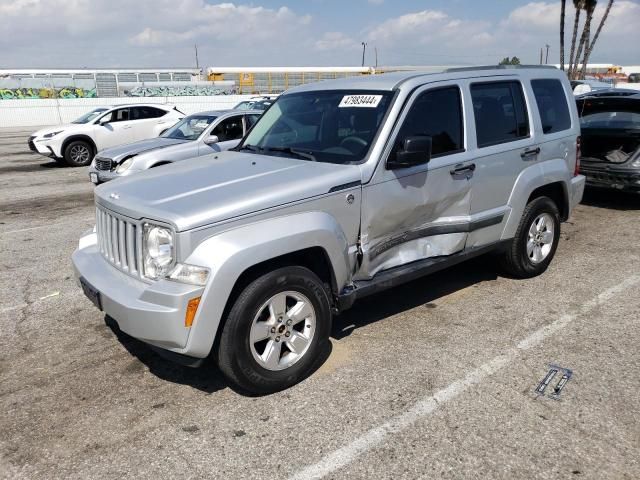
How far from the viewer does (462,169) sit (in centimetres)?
441

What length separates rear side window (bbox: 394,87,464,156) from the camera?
4133mm

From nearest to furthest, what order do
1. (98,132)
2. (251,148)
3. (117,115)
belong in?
(251,148), (98,132), (117,115)

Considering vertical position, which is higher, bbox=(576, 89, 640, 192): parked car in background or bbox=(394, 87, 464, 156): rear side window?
bbox=(394, 87, 464, 156): rear side window

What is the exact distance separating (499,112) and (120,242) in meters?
3.35

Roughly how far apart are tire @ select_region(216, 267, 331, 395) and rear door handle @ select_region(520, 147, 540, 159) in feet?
8.36

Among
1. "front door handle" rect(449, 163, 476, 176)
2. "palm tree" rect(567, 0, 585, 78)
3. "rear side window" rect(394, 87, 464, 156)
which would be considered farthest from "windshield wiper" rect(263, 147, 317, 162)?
"palm tree" rect(567, 0, 585, 78)

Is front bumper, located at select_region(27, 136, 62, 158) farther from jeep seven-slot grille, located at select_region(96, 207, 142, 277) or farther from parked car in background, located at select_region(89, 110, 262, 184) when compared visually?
jeep seven-slot grille, located at select_region(96, 207, 142, 277)

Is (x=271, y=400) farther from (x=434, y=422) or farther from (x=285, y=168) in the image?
(x=285, y=168)

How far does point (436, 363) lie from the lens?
3.82 m

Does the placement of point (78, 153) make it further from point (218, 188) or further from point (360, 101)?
point (218, 188)

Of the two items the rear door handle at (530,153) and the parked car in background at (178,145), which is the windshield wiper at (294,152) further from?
the parked car in background at (178,145)

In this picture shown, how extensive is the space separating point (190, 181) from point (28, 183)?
1022cm

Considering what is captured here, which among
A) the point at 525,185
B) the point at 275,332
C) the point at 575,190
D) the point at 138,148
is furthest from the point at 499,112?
the point at 138,148

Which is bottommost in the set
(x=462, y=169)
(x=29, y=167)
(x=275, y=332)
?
(x=29, y=167)
